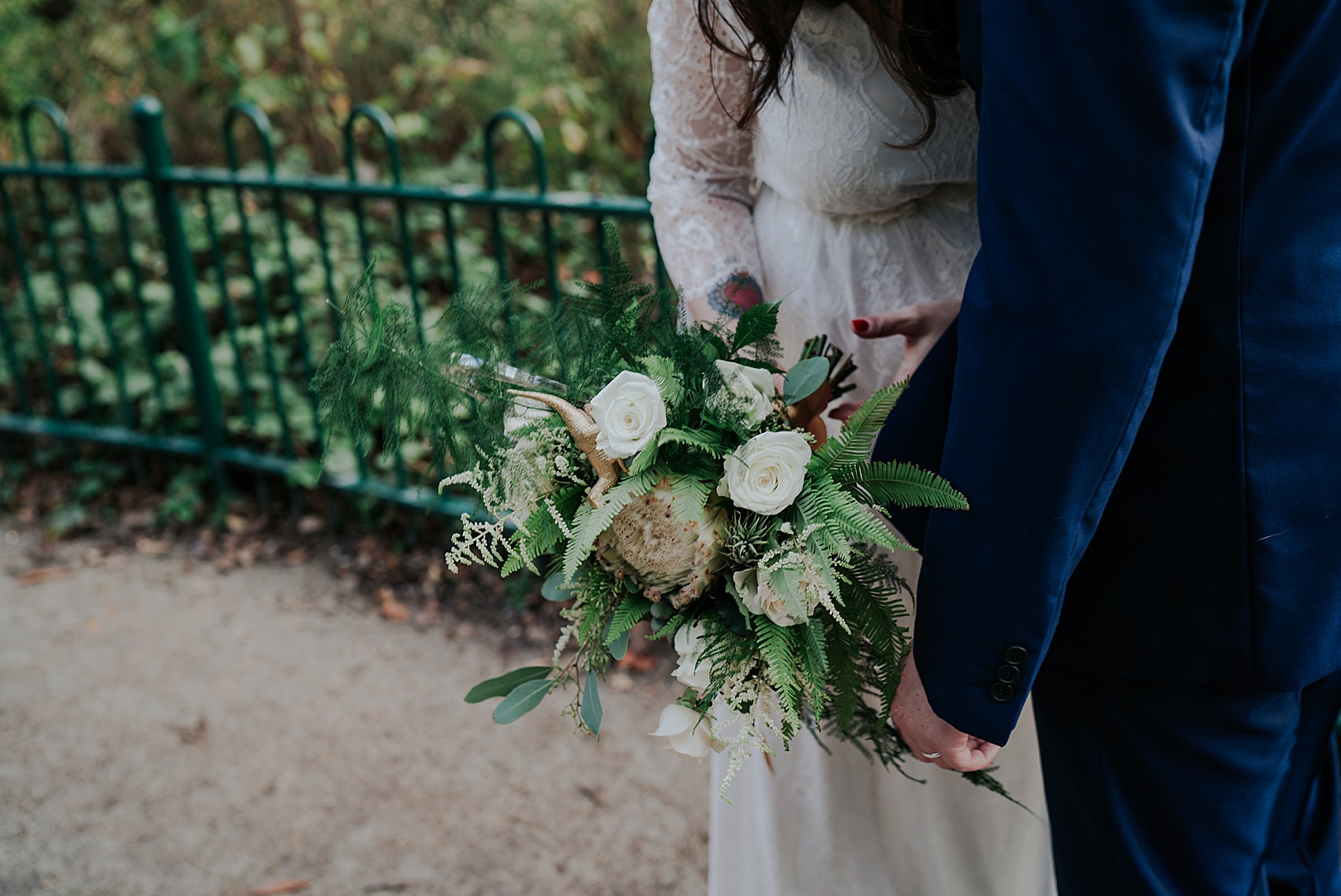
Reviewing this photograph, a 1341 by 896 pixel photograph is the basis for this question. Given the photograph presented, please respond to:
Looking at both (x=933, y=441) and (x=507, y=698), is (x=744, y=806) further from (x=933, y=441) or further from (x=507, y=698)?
(x=933, y=441)

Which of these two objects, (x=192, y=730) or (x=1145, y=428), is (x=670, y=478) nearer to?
(x=1145, y=428)

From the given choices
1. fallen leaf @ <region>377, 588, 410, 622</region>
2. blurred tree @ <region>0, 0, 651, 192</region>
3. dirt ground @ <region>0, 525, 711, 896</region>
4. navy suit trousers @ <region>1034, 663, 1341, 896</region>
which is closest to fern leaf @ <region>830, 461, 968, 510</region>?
navy suit trousers @ <region>1034, 663, 1341, 896</region>

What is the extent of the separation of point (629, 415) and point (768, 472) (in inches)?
6.1

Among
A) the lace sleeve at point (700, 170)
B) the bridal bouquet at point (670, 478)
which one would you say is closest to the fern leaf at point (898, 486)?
the bridal bouquet at point (670, 478)

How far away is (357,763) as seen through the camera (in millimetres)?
2824

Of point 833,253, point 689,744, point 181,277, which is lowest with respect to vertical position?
point 181,277

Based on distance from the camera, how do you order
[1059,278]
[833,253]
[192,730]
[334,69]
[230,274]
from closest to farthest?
[1059,278] → [833,253] → [192,730] → [230,274] → [334,69]

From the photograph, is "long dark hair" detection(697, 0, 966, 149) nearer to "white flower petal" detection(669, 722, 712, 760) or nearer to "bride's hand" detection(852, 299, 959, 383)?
"bride's hand" detection(852, 299, 959, 383)

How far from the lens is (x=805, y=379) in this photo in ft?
3.86

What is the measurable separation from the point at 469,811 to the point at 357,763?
39 centimetres

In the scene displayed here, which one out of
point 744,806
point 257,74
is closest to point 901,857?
point 744,806

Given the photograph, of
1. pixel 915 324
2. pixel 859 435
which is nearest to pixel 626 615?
pixel 859 435

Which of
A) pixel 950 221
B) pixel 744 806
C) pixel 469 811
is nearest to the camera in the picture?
pixel 950 221

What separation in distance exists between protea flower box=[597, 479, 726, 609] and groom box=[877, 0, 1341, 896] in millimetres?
230
